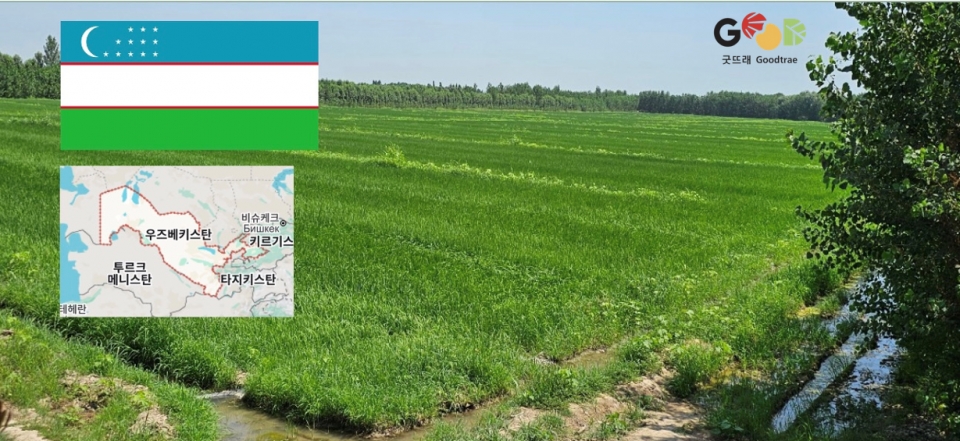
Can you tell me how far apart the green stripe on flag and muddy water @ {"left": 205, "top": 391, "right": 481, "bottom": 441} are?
2.78 meters

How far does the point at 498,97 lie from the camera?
444 feet

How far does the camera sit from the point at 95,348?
22.3 feet

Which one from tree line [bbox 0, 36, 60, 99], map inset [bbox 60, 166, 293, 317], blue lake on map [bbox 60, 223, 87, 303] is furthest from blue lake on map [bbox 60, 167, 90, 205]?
tree line [bbox 0, 36, 60, 99]

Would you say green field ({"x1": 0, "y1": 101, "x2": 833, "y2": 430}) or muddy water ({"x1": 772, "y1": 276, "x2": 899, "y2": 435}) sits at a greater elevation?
green field ({"x1": 0, "y1": 101, "x2": 833, "y2": 430})

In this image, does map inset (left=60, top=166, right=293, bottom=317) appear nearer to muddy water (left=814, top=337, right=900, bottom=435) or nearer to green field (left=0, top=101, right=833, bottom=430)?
green field (left=0, top=101, right=833, bottom=430)

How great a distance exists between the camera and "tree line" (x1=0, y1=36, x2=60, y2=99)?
254 ft

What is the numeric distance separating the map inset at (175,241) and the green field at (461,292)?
0.25 meters

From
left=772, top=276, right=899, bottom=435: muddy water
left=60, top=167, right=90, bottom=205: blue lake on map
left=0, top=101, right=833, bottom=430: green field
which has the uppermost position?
left=60, top=167, right=90, bottom=205: blue lake on map

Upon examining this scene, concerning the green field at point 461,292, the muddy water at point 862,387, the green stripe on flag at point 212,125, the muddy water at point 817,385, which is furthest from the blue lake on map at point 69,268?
the muddy water at point 862,387

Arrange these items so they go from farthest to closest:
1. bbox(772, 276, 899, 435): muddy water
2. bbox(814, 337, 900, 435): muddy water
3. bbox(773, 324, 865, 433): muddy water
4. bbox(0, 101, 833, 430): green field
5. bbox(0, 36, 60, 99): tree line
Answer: bbox(0, 36, 60, 99): tree line < bbox(0, 101, 833, 430): green field < bbox(773, 324, 865, 433): muddy water < bbox(772, 276, 899, 435): muddy water < bbox(814, 337, 900, 435): muddy water

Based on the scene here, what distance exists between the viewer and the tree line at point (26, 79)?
7756 cm

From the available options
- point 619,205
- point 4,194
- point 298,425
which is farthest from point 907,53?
Result: point 4,194

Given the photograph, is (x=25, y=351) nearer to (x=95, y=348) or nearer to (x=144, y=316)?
(x=95, y=348)

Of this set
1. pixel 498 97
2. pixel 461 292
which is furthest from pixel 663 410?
pixel 498 97
